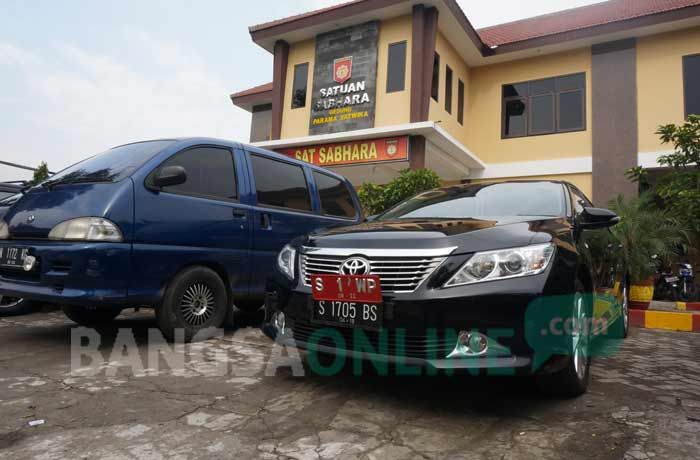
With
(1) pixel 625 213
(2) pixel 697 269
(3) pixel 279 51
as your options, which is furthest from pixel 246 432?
(3) pixel 279 51

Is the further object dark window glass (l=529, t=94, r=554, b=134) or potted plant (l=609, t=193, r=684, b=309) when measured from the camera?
dark window glass (l=529, t=94, r=554, b=134)

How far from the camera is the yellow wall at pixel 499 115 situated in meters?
12.7

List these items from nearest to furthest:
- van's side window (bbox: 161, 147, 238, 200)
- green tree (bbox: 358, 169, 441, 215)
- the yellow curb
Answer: van's side window (bbox: 161, 147, 238, 200)
the yellow curb
green tree (bbox: 358, 169, 441, 215)

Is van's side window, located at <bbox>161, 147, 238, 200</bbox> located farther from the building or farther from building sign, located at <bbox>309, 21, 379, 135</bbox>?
building sign, located at <bbox>309, 21, 379, 135</bbox>

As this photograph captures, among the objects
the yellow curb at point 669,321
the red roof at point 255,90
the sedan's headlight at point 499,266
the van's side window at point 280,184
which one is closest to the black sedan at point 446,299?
the sedan's headlight at point 499,266

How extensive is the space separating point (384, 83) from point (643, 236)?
7085 mm

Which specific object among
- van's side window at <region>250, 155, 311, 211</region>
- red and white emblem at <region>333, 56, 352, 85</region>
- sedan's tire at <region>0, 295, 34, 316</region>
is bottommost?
sedan's tire at <region>0, 295, 34, 316</region>

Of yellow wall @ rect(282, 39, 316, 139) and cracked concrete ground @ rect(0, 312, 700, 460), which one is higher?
yellow wall @ rect(282, 39, 316, 139)

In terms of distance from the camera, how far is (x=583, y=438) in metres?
2.14

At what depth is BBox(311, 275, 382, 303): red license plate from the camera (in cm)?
241

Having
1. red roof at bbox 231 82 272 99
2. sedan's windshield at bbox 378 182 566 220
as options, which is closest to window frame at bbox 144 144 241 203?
sedan's windshield at bbox 378 182 566 220

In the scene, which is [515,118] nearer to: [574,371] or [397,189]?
[397,189]

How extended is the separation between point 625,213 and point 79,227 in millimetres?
7279

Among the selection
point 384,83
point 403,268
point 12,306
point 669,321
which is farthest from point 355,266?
point 384,83
